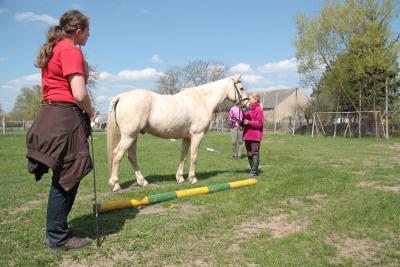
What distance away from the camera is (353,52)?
28.2 m

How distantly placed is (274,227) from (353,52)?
2725 centimetres

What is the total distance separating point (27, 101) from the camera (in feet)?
209

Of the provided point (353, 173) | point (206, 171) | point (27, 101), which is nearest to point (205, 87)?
point (206, 171)

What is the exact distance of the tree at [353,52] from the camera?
26.9 m

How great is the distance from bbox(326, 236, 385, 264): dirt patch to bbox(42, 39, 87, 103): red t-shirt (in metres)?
3.27

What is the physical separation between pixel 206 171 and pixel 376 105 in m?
23.8

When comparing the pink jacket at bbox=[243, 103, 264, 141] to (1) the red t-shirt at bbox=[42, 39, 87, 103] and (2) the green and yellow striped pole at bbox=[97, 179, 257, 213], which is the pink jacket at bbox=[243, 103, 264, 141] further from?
(1) the red t-shirt at bbox=[42, 39, 87, 103]

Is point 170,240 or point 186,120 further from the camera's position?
point 186,120

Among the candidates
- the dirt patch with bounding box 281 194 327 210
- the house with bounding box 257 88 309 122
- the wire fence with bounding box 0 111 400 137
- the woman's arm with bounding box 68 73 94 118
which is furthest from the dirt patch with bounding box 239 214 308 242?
the house with bounding box 257 88 309 122

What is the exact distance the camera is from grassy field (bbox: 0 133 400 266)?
362 cm

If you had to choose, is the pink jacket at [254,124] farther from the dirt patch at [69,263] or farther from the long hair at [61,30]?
the dirt patch at [69,263]

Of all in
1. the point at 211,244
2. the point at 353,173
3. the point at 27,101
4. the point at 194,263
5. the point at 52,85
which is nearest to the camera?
the point at 194,263

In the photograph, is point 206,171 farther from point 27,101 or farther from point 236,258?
point 27,101

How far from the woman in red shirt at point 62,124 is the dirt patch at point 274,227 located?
199cm
